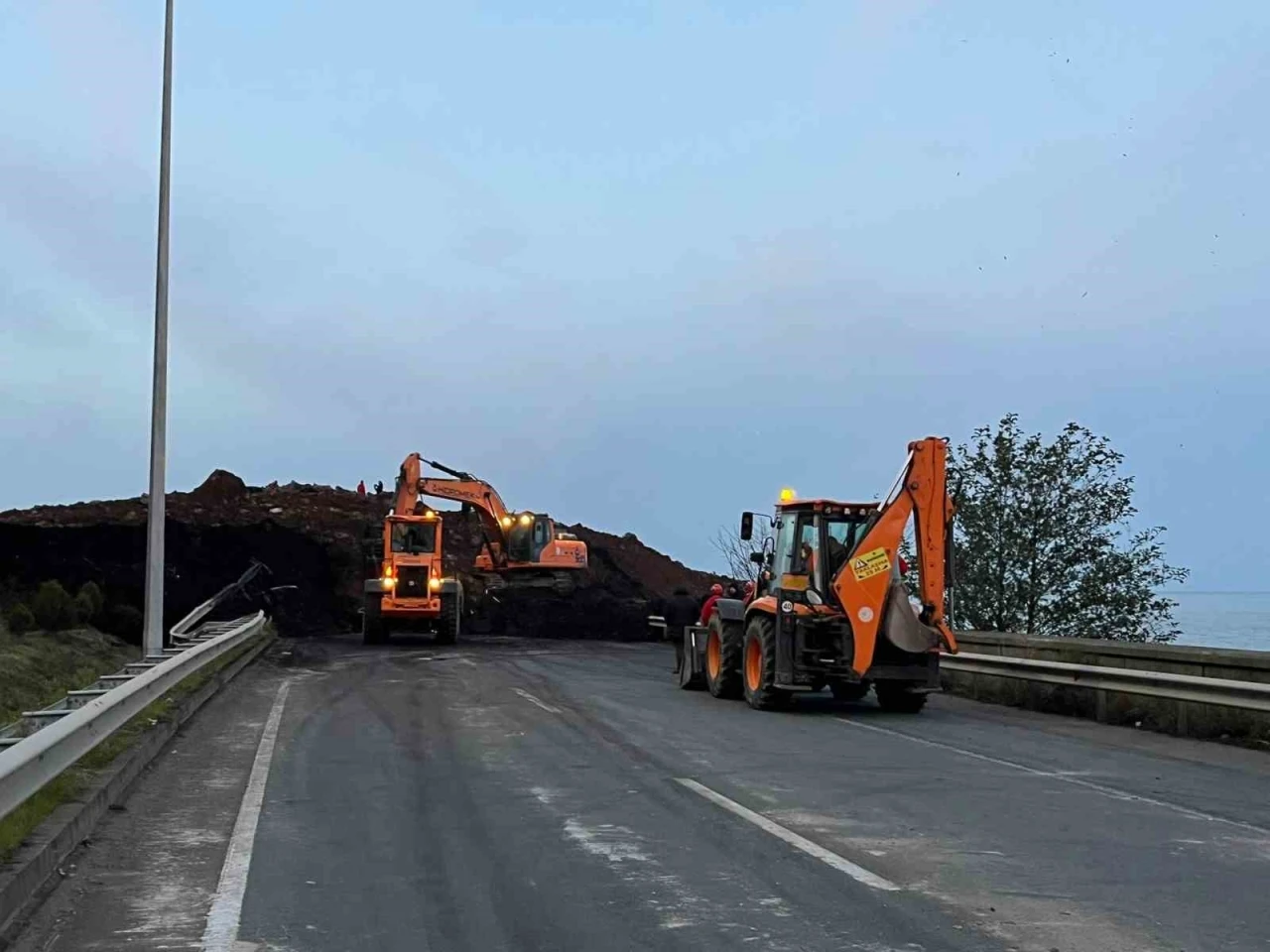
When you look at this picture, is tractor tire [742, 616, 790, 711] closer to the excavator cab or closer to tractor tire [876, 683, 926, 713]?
tractor tire [876, 683, 926, 713]

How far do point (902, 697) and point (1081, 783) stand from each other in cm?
685

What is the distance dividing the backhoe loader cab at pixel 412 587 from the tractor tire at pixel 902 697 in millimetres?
18480

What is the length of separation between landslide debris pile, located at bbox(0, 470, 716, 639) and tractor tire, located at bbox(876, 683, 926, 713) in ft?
65.9

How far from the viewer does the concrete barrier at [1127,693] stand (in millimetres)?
15273

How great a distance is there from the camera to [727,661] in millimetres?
19703

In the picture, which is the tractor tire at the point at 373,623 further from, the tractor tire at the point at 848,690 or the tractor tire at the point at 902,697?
the tractor tire at the point at 902,697

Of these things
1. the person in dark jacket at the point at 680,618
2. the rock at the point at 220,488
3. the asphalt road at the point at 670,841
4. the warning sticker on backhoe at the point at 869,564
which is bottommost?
the asphalt road at the point at 670,841

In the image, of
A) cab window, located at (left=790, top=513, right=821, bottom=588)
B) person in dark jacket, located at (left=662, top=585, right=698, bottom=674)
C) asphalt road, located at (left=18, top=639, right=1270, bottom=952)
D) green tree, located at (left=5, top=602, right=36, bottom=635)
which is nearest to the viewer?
asphalt road, located at (left=18, top=639, right=1270, bottom=952)

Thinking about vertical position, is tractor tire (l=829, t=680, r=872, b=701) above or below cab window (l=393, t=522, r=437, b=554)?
below

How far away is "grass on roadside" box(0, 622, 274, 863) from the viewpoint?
778 cm

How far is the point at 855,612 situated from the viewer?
17.5 metres

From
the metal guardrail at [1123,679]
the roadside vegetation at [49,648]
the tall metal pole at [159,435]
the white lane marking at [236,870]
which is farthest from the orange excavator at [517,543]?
the white lane marking at [236,870]

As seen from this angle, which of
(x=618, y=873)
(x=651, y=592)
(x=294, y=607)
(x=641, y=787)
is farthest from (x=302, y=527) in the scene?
(x=618, y=873)

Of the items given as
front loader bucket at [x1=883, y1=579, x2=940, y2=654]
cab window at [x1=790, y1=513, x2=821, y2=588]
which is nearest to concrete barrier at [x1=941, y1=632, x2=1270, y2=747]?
front loader bucket at [x1=883, y1=579, x2=940, y2=654]
